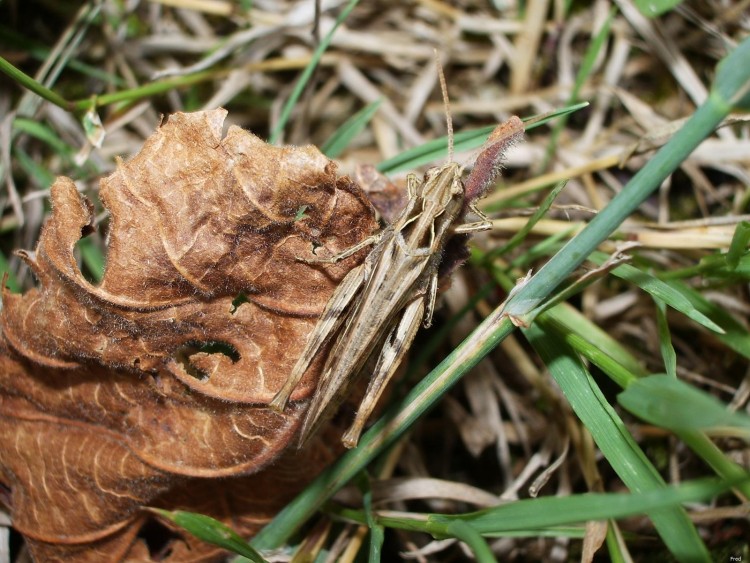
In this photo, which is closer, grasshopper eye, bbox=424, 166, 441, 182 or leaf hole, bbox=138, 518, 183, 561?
grasshopper eye, bbox=424, 166, 441, 182

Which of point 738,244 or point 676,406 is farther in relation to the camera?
point 738,244

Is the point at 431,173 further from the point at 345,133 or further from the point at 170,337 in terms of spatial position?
the point at 170,337

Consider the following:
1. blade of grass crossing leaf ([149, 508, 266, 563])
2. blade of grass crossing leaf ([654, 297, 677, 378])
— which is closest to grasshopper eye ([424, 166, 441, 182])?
blade of grass crossing leaf ([654, 297, 677, 378])

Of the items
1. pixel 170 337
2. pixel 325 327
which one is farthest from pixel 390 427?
pixel 170 337

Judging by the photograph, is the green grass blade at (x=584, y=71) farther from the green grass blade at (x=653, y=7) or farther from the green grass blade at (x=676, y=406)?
the green grass blade at (x=676, y=406)

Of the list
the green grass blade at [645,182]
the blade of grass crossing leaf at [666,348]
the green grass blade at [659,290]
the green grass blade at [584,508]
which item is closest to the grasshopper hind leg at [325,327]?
the green grass blade at [645,182]

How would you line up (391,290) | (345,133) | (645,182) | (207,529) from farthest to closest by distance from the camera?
(345,133) < (391,290) < (207,529) < (645,182)

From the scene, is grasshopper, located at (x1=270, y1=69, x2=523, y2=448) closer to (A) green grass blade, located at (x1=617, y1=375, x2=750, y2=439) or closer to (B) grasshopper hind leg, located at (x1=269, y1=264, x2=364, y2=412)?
(B) grasshopper hind leg, located at (x1=269, y1=264, x2=364, y2=412)

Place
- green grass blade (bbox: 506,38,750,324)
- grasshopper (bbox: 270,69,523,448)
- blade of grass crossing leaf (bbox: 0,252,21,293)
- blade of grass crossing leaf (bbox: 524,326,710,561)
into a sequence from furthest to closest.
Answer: blade of grass crossing leaf (bbox: 0,252,21,293) < grasshopper (bbox: 270,69,523,448) < blade of grass crossing leaf (bbox: 524,326,710,561) < green grass blade (bbox: 506,38,750,324)
